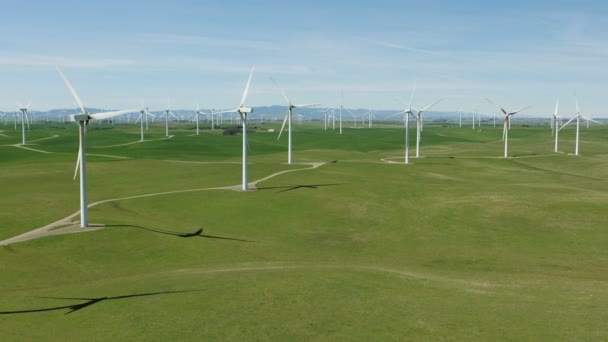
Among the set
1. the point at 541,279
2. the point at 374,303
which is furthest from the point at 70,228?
the point at 541,279

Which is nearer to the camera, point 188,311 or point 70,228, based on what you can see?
point 188,311

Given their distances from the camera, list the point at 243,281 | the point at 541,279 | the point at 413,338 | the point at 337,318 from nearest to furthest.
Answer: the point at 413,338 → the point at 337,318 → the point at 243,281 → the point at 541,279

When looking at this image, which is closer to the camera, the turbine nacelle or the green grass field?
the green grass field

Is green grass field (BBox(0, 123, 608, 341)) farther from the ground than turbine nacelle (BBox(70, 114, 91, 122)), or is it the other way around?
turbine nacelle (BBox(70, 114, 91, 122))

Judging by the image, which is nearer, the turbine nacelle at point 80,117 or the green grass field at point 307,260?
the green grass field at point 307,260

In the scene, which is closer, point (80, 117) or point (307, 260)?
point (307, 260)

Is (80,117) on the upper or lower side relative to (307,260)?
upper

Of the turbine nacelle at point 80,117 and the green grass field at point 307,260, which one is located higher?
the turbine nacelle at point 80,117

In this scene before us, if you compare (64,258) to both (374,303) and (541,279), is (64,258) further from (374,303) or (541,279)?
(541,279)
